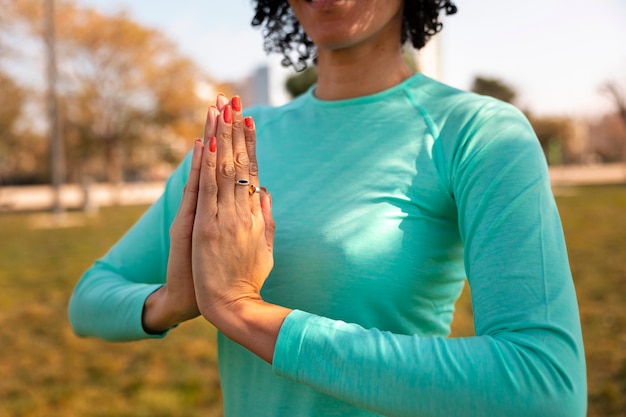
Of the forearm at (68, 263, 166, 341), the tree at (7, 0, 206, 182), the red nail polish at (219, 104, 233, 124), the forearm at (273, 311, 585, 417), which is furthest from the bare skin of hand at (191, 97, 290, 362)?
the tree at (7, 0, 206, 182)

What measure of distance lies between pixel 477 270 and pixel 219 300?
16.1 inches

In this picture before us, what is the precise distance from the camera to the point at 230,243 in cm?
111

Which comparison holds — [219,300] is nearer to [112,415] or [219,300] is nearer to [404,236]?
[404,236]

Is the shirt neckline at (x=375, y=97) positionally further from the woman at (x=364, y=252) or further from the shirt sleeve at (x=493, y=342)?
the shirt sleeve at (x=493, y=342)

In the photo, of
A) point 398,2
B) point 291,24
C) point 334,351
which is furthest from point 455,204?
point 291,24

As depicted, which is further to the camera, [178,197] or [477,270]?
[178,197]

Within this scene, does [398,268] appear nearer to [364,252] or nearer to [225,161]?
[364,252]

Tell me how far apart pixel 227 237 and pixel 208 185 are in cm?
10

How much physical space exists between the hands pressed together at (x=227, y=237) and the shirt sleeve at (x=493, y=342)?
88 millimetres

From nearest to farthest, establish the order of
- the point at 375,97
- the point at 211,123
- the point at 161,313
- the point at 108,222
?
1. the point at 211,123
2. the point at 161,313
3. the point at 375,97
4. the point at 108,222

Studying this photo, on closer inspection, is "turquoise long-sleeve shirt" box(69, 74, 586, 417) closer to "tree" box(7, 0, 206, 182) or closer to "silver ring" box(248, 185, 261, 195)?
"silver ring" box(248, 185, 261, 195)

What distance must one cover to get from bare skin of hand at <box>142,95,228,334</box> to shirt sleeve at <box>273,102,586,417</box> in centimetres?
27

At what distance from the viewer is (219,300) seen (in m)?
1.11

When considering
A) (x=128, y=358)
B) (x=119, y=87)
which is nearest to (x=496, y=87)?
(x=119, y=87)
